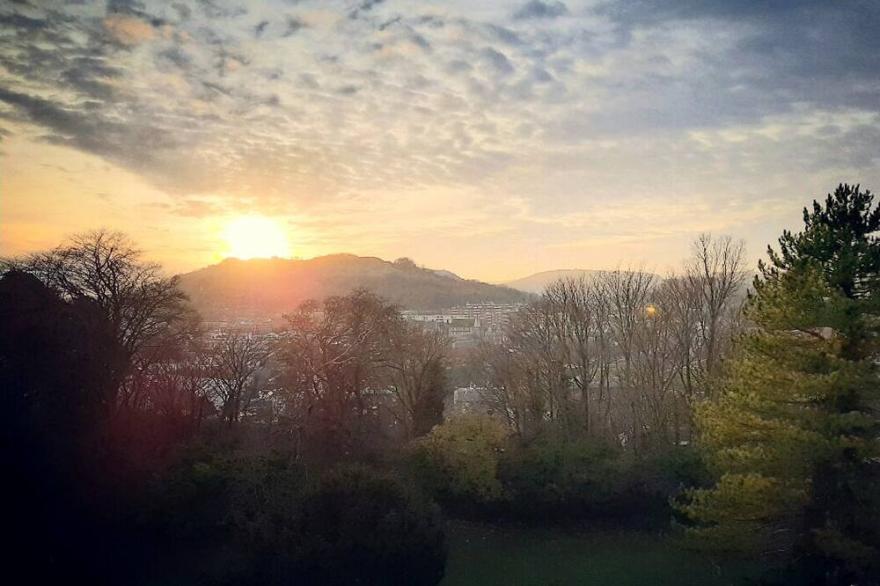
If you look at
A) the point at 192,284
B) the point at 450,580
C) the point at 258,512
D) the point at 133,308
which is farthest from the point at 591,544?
the point at 192,284

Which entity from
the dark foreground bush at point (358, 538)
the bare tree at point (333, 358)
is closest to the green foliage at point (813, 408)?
the dark foreground bush at point (358, 538)

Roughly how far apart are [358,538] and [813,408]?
8.09 m

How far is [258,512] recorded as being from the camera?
10508 millimetres

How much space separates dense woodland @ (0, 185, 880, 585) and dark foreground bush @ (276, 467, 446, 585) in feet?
0.12

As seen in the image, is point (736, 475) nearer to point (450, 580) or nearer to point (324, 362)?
point (450, 580)

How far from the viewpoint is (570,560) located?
1400 cm

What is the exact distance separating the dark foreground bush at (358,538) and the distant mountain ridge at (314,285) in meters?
22.3

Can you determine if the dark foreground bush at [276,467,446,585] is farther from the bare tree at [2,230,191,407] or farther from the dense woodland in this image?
the bare tree at [2,230,191,407]

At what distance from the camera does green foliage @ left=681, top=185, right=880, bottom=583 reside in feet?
31.5

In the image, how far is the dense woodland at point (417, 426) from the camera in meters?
9.99

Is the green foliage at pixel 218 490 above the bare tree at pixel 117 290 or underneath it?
underneath

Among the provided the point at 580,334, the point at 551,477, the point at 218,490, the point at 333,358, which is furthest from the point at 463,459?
the point at 580,334

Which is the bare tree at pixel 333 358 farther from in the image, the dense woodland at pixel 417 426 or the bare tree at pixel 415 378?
the bare tree at pixel 415 378

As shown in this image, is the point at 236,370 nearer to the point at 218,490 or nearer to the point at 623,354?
the point at 218,490
